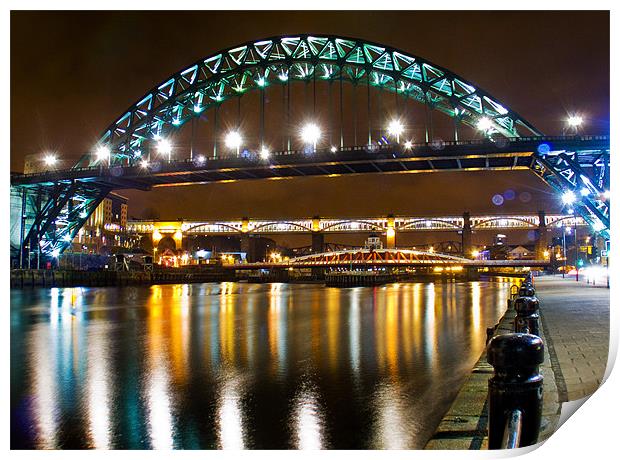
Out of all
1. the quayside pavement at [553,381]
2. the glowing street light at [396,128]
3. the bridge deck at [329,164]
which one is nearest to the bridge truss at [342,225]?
the bridge deck at [329,164]

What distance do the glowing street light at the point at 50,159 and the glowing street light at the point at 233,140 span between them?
727 inches

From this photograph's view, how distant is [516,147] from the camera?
38.0 metres

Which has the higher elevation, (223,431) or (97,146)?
(97,146)

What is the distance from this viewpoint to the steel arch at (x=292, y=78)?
42.6m

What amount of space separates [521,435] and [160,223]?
118 metres

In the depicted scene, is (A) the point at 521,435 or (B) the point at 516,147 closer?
(A) the point at 521,435

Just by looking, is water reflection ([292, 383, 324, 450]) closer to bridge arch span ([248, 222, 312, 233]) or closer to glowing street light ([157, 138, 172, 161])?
glowing street light ([157, 138, 172, 161])

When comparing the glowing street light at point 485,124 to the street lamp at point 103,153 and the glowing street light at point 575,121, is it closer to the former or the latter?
the glowing street light at point 575,121

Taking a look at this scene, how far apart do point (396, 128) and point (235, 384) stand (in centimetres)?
3942

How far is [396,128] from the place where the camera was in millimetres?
46750

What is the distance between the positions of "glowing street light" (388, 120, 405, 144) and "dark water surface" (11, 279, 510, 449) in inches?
1105

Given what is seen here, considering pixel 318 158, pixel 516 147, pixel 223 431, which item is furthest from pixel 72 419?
pixel 318 158

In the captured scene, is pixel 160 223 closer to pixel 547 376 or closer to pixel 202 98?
pixel 202 98

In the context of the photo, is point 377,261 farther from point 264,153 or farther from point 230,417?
point 230,417
